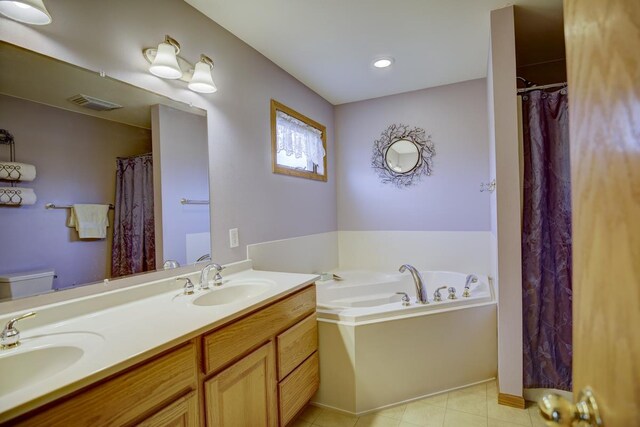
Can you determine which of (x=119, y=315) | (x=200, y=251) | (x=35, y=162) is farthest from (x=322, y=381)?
(x=35, y=162)

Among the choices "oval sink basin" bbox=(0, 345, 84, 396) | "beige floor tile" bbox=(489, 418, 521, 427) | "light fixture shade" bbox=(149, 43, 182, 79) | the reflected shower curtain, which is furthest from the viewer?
"beige floor tile" bbox=(489, 418, 521, 427)

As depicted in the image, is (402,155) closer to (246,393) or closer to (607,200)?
(246,393)

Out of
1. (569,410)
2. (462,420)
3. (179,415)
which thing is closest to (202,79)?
(179,415)

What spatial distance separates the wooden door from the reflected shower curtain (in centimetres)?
157

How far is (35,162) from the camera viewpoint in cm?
112

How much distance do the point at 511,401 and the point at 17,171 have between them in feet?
8.81

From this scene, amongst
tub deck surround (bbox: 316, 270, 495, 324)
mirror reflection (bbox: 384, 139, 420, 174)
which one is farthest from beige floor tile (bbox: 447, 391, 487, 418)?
mirror reflection (bbox: 384, 139, 420, 174)

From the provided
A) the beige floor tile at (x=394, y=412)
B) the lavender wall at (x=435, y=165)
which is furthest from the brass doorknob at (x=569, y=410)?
the lavender wall at (x=435, y=165)

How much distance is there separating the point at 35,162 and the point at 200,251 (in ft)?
2.71

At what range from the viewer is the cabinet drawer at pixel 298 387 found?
4.94 ft

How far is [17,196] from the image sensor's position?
108 cm

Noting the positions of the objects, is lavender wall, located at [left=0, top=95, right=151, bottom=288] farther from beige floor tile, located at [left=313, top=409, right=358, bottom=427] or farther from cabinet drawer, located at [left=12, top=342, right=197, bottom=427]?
beige floor tile, located at [left=313, top=409, right=358, bottom=427]

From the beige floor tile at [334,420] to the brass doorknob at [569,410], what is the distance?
161 centimetres

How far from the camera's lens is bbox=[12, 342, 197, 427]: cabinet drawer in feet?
2.32
